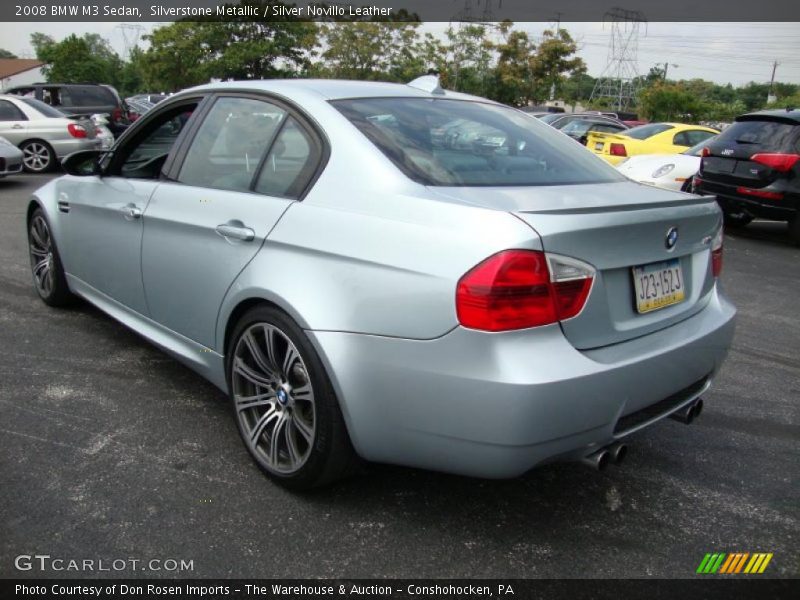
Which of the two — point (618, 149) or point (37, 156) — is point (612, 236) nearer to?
point (618, 149)

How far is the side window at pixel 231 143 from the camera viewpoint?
2957mm

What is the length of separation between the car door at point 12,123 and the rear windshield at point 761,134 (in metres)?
11.8

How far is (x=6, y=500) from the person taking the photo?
8.40ft

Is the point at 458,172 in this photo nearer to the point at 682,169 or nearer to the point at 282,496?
the point at 282,496

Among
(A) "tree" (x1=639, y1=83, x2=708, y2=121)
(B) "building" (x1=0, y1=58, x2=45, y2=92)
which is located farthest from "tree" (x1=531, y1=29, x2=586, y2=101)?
(B) "building" (x1=0, y1=58, x2=45, y2=92)

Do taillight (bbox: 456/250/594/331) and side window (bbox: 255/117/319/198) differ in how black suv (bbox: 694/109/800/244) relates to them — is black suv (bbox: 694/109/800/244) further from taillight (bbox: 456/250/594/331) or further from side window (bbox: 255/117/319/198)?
taillight (bbox: 456/250/594/331)

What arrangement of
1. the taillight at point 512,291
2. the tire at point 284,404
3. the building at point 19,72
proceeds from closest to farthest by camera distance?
the taillight at point 512,291 → the tire at point 284,404 → the building at point 19,72

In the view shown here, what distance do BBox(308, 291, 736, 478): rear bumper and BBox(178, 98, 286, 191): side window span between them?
102 centimetres

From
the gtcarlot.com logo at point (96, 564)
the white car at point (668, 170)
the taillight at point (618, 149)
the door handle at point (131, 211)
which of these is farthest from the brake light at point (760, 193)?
the gtcarlot.com logo at point (96, 564)

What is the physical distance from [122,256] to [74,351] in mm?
846

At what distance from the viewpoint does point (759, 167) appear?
850 cm

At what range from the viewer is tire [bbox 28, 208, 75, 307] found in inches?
180

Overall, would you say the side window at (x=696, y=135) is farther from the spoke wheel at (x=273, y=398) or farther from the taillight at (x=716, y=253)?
the spoke wheel at (x=273, y=398)

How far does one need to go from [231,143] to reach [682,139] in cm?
1163
